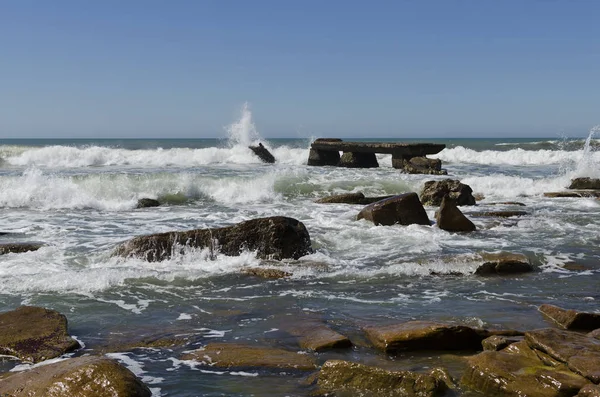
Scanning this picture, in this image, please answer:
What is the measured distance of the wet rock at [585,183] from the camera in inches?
749

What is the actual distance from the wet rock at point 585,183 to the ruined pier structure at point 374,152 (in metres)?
5.05

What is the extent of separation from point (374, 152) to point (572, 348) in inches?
844

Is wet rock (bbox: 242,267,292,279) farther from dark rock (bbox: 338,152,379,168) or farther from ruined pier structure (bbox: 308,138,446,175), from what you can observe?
dark rock (bbox: 338,152,379,168)

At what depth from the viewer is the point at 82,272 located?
8250 millimetres

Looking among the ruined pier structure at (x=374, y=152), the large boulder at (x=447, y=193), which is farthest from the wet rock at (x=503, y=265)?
the ruined pier structure at (x=374, y=152)

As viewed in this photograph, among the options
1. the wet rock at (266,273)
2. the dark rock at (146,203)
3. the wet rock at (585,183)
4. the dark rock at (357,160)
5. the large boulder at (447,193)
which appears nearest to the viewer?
the wet rock at (266,273)

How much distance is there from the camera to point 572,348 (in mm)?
4504

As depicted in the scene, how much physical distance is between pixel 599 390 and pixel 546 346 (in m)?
0.76

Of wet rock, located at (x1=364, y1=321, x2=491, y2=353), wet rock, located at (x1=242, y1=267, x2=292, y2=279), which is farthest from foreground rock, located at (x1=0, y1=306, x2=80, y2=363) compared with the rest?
wet rock, located at (x1=242, y1=267, x2=292, y2=279)

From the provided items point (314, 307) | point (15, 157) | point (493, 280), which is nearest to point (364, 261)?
point (493, 280)

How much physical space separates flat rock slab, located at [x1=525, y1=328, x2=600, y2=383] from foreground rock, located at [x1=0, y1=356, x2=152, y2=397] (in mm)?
2800

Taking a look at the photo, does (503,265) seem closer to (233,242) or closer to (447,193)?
(233,242)

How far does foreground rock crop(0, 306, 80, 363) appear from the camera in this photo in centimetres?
505

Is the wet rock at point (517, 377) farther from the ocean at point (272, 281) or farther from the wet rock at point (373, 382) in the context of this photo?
the ocean at point (272, 281)
